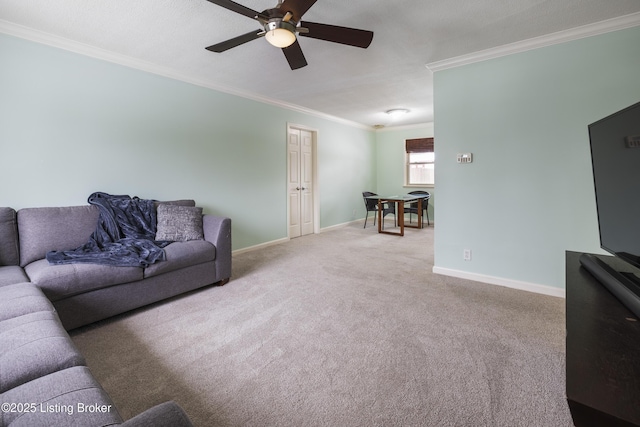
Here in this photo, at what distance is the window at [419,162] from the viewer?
22.9ft

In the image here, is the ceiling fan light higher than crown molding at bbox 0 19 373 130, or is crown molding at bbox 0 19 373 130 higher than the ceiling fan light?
crown molding at bbox 0 19 373 130

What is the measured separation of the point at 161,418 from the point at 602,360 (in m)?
1.09

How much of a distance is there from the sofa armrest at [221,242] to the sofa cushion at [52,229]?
3.44 ft

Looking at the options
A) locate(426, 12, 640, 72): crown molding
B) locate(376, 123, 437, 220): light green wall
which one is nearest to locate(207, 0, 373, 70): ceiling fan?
locate(426, 12, 640, 72): crown molding

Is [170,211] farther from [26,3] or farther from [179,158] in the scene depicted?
[26,3]

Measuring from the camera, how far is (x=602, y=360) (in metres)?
0.68

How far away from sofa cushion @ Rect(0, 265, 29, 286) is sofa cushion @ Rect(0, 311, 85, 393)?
78 centimetres

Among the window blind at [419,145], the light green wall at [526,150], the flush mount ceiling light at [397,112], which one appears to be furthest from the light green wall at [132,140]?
the window blind at [419,145]

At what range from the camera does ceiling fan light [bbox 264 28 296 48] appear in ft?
6.18

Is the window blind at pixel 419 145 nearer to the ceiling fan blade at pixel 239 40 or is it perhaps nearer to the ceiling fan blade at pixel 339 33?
the ceiling fan blade at pixel 339 33

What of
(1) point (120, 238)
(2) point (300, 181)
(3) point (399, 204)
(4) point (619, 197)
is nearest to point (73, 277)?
(1) point (120, 238)

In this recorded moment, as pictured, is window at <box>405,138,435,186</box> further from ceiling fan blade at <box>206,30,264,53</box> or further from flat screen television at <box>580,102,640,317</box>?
flat screen television at <box>580,102,640,317</box>

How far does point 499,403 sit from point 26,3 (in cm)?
409

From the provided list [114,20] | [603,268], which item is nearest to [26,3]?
[114,20]
